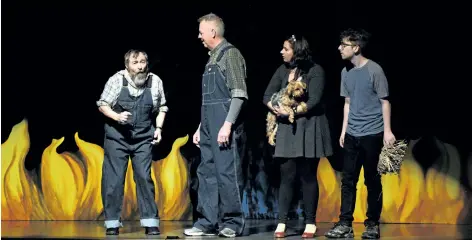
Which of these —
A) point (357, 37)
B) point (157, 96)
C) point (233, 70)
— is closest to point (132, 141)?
point (157, 96)

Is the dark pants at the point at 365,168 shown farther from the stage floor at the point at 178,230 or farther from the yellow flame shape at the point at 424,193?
the yellow flame shape at the point at 424,193

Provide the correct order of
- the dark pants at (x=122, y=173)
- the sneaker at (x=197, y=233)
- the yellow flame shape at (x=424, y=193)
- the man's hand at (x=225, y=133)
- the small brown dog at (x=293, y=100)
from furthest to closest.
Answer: the yellow flame shape at (x=424, y=193), the dark pants at (x=122, y=173), the sneaker at (x=197, y=233), the small brown dog at (x=293, y=100), the man's hand at (x=225, y=133)

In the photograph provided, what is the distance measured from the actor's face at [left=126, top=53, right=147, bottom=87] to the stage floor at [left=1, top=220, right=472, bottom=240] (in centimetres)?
113

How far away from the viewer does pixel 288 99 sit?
683 cm

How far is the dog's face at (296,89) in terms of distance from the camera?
22.3 ft

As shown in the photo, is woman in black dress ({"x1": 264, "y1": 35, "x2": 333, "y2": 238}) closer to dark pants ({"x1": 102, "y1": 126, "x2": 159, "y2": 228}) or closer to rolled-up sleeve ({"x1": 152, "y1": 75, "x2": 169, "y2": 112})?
rolled-up sleeve ({"x1": 152, "y1": 75, "x2": 169, "y2": 112})

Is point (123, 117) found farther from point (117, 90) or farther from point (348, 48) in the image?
point (348, 48)

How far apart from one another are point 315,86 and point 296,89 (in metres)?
0.15

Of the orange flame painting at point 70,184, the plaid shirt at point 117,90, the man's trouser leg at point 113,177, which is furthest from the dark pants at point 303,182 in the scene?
the orange flame painting at point 70,184

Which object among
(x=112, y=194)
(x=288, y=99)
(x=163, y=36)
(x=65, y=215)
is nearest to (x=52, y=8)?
(x=163, y=36)

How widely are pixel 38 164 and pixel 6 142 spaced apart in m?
0.35

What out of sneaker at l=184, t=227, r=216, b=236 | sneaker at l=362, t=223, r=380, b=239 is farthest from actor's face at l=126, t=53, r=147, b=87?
sneaker at l=362, t=223, r=380, b=239

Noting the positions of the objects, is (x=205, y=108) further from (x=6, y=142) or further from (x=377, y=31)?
(x=6, y=142)

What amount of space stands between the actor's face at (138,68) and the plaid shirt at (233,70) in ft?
1.95
